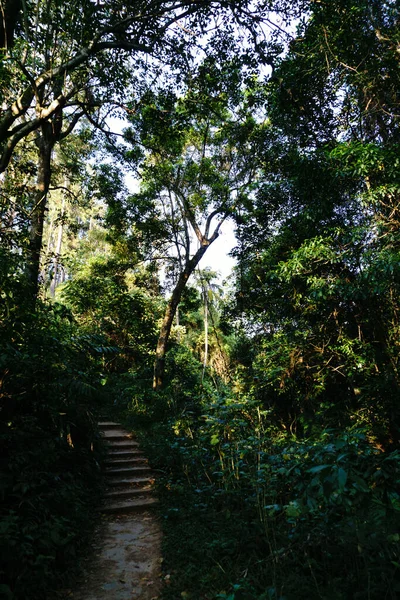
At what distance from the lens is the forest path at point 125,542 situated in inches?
122

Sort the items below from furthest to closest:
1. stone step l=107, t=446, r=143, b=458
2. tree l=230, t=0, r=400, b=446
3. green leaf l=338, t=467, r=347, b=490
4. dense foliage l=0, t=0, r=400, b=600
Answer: stone step l=107, t=446, r=143, b=458 → tree l=230, t=0, r=400, b=446 → dense foliage l=0, t=0, r=400, b=600 → green leaf l=338, t=467, r=347, b=490

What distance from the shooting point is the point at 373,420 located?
6.66 metres

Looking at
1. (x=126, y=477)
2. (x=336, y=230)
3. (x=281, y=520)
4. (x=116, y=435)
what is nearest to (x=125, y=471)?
(x=126, y=477)

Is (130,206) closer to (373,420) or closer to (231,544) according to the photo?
(373,420)

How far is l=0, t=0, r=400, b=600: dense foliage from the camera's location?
2811 mm

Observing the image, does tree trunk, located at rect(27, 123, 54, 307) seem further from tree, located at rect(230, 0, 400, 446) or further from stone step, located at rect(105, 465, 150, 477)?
tree, located at rect(230, 0, 400, 446)

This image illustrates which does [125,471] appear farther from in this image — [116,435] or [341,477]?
[341,477]

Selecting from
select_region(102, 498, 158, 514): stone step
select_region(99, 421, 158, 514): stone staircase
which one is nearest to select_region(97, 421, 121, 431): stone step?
select_region(99, 421, 158, 514): stone staircase

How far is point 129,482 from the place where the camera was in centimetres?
569

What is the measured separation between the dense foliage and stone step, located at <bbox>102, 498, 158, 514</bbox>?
0.70 ft

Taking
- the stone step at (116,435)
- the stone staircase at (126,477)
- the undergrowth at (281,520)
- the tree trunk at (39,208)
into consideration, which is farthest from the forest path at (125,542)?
the tree trunk at (39,208)

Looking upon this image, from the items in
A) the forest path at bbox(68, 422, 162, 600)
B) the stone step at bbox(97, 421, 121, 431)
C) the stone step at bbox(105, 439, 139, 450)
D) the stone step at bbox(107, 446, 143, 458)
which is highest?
the stone step at bbox(97, 421, 121, 431)

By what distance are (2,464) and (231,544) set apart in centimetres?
260

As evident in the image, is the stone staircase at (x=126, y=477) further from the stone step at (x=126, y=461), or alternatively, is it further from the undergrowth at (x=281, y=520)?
the undergrowth at (x=281, y=520)
